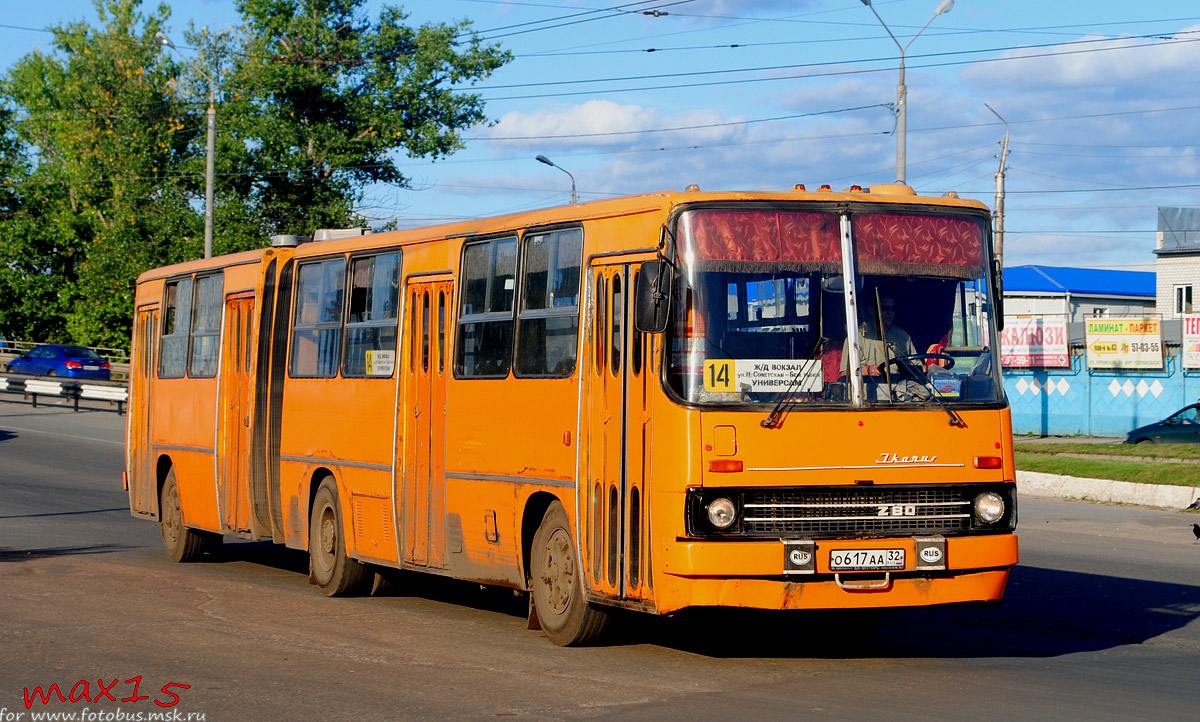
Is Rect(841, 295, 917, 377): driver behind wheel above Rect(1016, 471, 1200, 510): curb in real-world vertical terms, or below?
above

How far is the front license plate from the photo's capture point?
8.35 m

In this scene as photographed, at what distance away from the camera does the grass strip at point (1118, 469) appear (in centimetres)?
2333

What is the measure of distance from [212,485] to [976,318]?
8.45 m

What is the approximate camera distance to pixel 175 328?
16188 millimetres

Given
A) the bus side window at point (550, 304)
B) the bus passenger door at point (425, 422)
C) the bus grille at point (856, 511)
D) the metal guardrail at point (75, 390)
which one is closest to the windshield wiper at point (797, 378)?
the bus grille at point (856, 511)

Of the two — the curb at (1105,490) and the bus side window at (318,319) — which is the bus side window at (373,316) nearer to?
the bus side window at (318,319)

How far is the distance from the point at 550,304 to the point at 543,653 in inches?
91.4

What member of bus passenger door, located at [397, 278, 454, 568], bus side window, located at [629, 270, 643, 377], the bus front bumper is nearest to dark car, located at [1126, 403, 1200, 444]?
bus passenger door, located at [397, 278, 454, 568]

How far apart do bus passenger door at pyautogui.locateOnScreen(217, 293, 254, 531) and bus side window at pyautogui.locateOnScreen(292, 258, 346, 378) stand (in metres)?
0.76

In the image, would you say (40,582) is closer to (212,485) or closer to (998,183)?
(212,485)

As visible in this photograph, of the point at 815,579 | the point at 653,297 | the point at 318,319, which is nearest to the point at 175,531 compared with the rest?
the point at 318,319

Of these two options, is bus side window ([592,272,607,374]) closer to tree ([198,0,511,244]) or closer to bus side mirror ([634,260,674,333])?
bus side mirror ([634,260,674,333])

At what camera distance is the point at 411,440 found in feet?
38.1

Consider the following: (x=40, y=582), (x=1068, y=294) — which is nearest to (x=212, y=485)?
(x=40, y=582)
